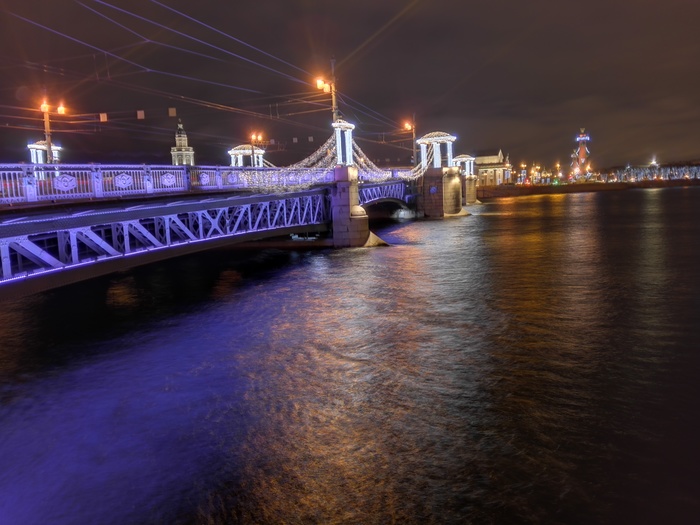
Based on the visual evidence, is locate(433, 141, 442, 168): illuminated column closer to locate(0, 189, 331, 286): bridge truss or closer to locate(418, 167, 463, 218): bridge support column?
locate(418, 167, 463, 218): bridge support column

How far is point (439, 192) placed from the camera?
239 feet

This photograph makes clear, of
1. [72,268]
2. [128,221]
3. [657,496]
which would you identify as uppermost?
[128,221]

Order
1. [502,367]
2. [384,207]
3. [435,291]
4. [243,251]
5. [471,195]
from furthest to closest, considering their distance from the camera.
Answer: [471,195] → [384,207] → [243,251] → [435,291] → [502,367]

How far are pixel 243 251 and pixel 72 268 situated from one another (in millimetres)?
25363

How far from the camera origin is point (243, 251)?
40.1m

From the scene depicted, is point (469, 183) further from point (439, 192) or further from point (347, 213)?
point (347, 213)

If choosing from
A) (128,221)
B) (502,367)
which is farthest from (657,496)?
(128,221)

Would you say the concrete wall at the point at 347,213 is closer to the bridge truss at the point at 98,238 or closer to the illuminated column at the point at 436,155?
the bridge truss at the point at 98,238

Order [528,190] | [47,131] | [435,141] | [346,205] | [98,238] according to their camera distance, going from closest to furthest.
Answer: [98,238] < [47,131] < [346,205] < [435,141] < [528,190]

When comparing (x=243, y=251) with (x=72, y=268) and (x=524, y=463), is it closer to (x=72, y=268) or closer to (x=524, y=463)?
(x=72, y=268)

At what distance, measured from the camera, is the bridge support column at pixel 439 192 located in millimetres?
71812

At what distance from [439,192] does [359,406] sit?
6476cm

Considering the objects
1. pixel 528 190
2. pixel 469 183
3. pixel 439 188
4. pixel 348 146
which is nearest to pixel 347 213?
pixel 348 146

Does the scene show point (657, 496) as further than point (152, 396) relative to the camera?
No
